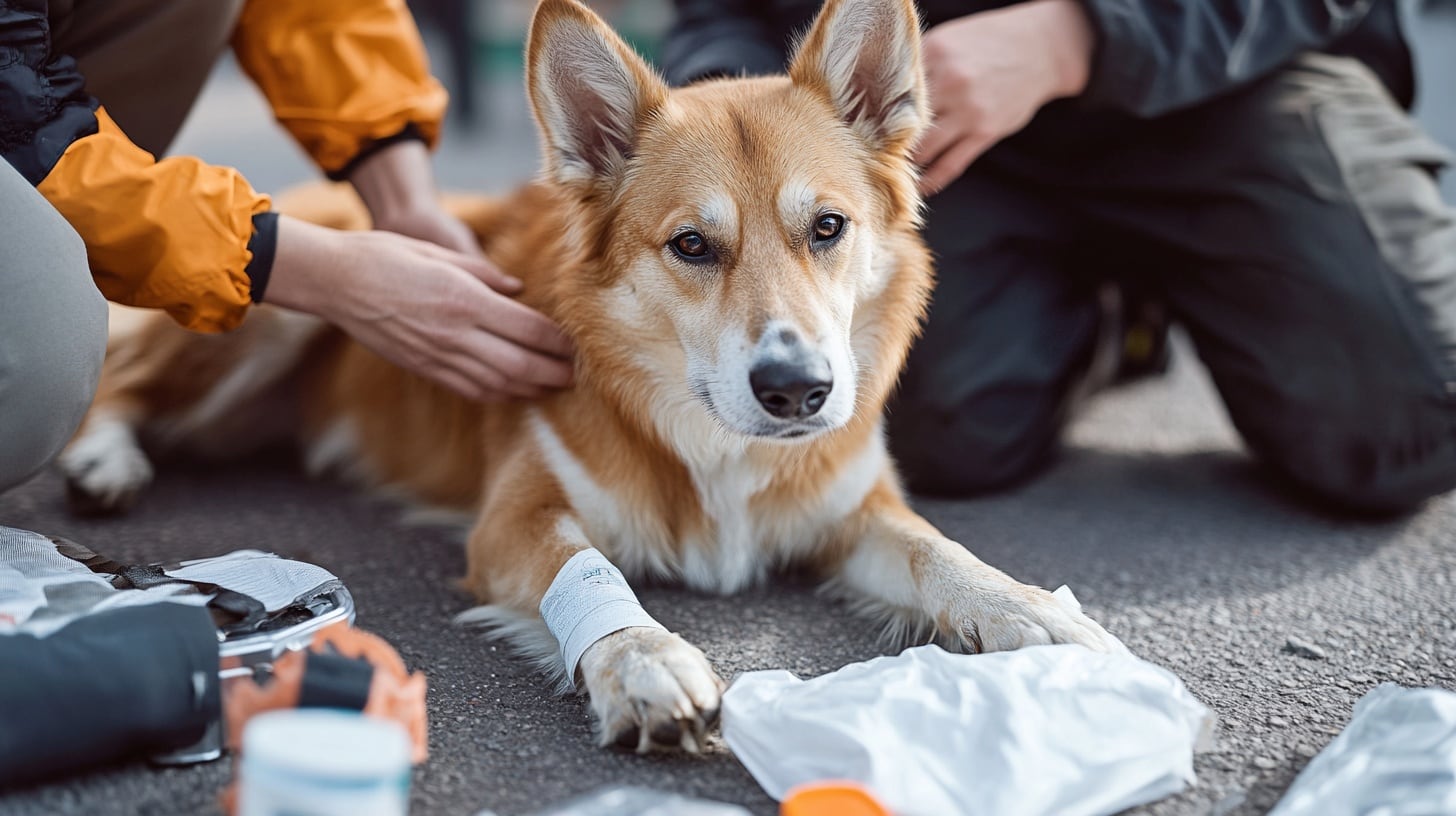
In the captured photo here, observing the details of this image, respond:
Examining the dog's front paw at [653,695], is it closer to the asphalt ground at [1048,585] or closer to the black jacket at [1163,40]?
the asphalt ground at [1048,585]

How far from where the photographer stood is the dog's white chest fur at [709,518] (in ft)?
6.88

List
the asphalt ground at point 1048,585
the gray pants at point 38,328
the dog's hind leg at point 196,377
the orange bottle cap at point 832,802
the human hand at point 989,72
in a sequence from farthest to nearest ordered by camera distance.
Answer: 1. the dog's hind leg at point 196,377
2. the human hand at point 989,72
3. the gray pants at point 38,328
4. the asphalt ground at point 1048,585
5. the orange bottle cap at point 832,802

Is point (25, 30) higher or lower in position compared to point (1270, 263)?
higher

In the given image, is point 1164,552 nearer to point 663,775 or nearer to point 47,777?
point 663,775

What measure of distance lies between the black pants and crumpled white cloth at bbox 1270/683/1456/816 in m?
1.17

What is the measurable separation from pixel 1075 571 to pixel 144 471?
80.6 inches

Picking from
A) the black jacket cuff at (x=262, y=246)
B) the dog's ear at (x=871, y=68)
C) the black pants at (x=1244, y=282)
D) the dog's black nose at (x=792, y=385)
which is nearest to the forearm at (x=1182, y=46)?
the black pants at (x=1244, y=282)

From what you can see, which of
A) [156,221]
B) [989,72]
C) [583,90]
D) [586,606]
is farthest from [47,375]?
[989,72]

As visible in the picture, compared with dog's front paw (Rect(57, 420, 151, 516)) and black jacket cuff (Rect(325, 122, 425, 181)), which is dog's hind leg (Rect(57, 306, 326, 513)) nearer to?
dog's front paw (Rect(57, 420, 151, 516))

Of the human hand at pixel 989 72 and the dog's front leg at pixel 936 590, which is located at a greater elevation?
the human hand at pixel 989 72

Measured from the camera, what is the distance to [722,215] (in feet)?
6.23

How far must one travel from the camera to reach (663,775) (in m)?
1.46

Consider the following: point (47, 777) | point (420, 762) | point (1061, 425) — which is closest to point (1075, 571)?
point (1061, 425)

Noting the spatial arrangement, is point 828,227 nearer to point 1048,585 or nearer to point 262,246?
point 1048,585
